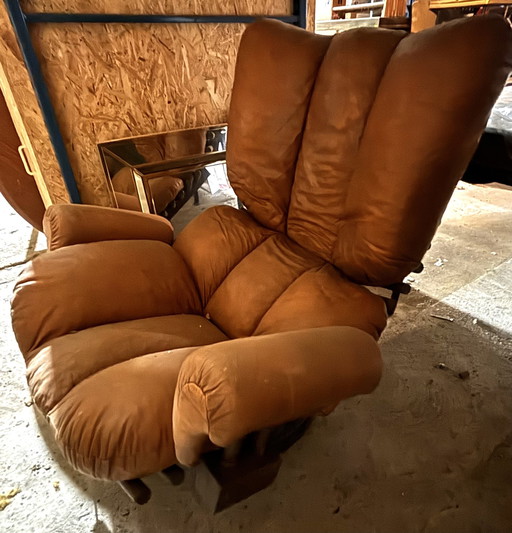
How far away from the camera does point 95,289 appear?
1031mm

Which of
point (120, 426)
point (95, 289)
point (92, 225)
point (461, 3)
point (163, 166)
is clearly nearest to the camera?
point (120, 426)

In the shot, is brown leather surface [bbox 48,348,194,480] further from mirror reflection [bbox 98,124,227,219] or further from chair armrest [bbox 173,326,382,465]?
mirror reflection [bbox 98,124,227,219]

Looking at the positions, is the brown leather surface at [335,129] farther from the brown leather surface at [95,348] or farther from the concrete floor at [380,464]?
the concrete floor at [380,464]

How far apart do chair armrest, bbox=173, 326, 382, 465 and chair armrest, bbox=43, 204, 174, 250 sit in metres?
0.71

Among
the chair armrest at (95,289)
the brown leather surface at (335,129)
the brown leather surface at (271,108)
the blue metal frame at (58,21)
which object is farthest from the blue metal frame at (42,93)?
the brown leather surface at (335,129)

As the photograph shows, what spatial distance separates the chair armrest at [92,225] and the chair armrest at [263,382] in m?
0.71

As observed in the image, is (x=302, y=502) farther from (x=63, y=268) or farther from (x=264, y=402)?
(x=63, y=268)

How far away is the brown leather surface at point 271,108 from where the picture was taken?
39.4 inches

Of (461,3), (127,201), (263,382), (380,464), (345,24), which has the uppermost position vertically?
(461,3)

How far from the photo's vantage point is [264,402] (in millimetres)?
575

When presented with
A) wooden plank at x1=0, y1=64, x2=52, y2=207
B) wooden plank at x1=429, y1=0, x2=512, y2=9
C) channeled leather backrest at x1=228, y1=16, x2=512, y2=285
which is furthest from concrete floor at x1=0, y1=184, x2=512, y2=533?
wooden plank at x1=429, y1=0, x2=512, y2=9

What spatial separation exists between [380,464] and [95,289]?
1.00 metres

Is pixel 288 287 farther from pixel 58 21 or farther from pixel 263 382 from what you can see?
pixel 58 21

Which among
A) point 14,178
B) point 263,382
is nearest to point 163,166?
point 14,178
